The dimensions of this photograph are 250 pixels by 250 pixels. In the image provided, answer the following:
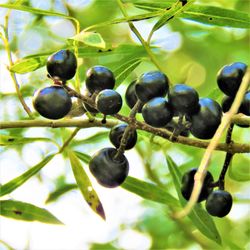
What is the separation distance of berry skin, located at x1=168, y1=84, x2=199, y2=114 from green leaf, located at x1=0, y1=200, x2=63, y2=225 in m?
0.98

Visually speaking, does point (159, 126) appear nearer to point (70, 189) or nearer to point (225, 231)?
point (70, 189)

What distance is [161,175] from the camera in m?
3.89

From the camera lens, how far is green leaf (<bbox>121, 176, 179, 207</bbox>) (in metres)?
2.84

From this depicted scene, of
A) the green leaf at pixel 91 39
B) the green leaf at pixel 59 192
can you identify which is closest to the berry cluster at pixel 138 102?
the green leaf at pixel 91 39

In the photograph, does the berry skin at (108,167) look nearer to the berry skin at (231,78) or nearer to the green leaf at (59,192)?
the berry skin at (231,78)

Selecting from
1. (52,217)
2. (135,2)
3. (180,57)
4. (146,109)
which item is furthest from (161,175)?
(146,109)

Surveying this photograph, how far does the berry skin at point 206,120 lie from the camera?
6.80ft

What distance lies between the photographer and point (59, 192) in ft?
11.0

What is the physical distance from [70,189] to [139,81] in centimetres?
139

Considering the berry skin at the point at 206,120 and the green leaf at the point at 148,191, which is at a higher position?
the berry skin at the point at 206,120

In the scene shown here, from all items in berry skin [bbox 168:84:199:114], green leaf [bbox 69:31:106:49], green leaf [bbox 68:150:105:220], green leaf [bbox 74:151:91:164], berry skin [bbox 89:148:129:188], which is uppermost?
green leaf [bbox 69:31:106:49]

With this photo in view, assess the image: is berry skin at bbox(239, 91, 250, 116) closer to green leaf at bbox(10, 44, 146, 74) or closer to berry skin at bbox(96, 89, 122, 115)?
berry skin at bbox(96, 89, 122, 115)

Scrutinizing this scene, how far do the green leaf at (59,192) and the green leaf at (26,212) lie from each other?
1.78ft

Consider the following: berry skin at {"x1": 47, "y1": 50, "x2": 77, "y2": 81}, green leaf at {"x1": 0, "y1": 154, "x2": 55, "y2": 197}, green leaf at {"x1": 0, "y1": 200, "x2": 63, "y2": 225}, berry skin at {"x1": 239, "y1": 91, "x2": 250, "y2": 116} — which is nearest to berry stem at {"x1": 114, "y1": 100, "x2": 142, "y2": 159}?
berry skin at {"x1": 47, "y1": 50, "x2": 77, "y2": 81}
